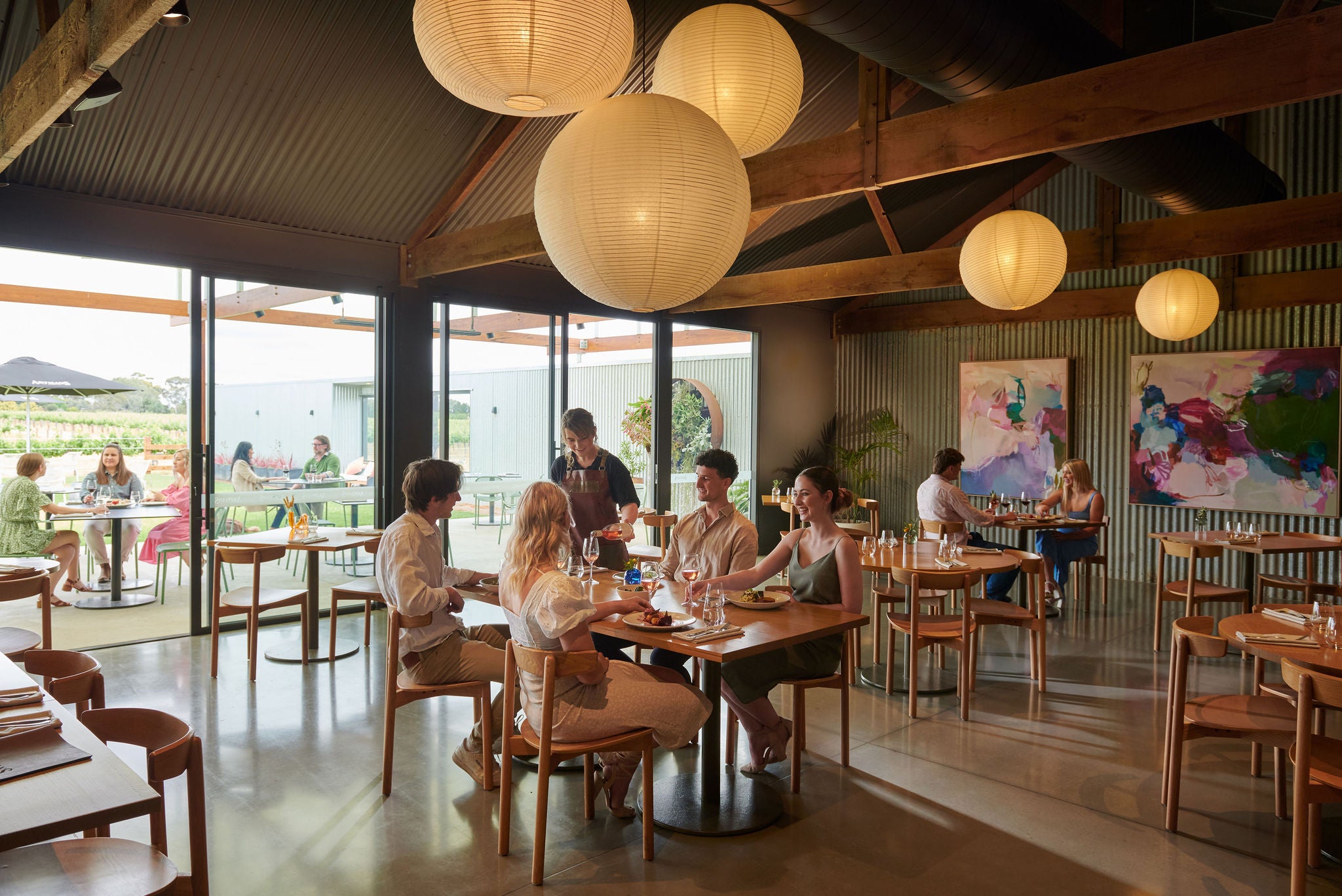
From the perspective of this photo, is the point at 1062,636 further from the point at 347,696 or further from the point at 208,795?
Result: the point at 208,795

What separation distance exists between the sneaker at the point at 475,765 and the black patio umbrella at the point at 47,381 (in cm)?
634

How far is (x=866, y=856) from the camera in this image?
3229 millimetres

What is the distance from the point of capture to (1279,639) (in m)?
3.24

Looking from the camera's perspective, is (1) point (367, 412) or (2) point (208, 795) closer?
(2) point (208, 795)

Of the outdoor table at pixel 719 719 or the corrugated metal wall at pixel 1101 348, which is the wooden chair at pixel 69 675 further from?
the corrugated metal wall at pixel 1101 348

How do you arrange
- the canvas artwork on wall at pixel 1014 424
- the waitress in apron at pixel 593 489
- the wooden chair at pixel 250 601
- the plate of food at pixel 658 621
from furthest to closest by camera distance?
the canvas artwork on wall at pixel 1014 424, the wooden chair at pixel 250 601, the waitress in apron at pixel 593 489, the plate of food at pixel 658 621

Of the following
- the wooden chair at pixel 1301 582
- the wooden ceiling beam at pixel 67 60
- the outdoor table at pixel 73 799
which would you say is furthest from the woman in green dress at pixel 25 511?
the wooden chair at pixel 1301 582

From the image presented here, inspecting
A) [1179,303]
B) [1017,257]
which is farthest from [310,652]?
[1179,303]

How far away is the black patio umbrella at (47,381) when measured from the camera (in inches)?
309

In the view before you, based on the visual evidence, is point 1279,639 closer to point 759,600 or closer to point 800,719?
point 800,719

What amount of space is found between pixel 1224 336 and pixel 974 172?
123 inches

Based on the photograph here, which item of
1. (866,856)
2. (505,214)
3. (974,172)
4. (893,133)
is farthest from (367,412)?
(974,172)

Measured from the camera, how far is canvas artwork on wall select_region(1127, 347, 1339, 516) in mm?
8195

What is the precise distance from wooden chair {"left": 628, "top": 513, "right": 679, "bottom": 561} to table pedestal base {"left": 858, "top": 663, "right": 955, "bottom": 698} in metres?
1.49
